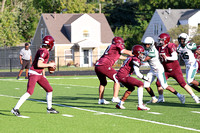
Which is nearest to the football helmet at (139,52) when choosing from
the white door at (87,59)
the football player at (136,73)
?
the football player at (136,73)

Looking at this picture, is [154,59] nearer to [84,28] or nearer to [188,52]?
[188,52]

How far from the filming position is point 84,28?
183 feet

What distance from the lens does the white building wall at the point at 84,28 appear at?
5544 cm

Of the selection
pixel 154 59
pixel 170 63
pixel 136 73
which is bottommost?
pixel 136 73

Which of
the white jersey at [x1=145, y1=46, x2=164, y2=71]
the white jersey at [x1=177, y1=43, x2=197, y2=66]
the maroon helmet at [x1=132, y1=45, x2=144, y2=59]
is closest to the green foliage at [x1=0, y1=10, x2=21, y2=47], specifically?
the white jersey at [x1=177, y1=43, x2=197, y2=66]

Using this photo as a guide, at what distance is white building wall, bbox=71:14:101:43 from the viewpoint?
55.4 metres

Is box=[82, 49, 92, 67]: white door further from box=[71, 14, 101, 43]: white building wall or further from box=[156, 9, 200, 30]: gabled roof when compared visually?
box=[156, 9, 200, 30]: gabled roof

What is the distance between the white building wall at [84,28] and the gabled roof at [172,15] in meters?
10.3

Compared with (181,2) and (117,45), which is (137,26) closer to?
(181,2)

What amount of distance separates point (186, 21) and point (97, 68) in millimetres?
48555

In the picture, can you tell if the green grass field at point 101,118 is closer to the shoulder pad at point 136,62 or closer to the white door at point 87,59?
the shoulder pad at point 136,62

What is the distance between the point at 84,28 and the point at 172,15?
553 inches

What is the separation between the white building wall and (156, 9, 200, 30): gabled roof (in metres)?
10.3

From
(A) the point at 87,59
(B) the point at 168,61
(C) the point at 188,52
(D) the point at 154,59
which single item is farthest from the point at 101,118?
(A) the point at 87,59
